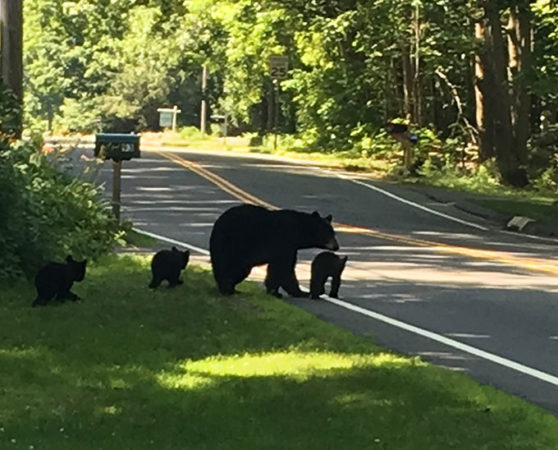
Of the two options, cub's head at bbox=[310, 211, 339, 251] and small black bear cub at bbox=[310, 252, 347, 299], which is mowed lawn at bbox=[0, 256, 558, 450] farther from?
cub's head at bbox=[310, 211, 339, 251]

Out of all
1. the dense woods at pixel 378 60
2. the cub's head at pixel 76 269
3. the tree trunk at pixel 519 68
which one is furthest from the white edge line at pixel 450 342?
the tree trunk at pixel 519 68

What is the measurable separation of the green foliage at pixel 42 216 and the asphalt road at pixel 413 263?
2.09 m

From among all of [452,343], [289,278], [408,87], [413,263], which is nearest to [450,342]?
[452,343]

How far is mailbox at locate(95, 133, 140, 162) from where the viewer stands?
625 inches

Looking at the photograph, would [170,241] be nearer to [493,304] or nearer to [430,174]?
[493,304]

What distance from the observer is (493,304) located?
39.4ft

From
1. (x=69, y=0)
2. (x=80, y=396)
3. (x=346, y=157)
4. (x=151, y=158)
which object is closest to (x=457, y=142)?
(x=346, y=157)

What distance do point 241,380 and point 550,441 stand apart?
6.78 ft

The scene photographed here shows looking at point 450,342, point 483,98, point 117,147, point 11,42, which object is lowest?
point 450,342

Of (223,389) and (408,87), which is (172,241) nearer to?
(223,389)

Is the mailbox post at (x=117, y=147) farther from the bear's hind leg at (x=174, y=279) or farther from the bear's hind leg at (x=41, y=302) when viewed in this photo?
the bear's hind leg at (x=41, y=302)

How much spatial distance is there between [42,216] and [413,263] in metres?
5.12

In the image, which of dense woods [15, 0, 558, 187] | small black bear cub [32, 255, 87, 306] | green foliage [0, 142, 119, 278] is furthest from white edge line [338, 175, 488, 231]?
small black bear cub [32, 255, 87, 306]

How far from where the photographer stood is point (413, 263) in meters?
15.8
